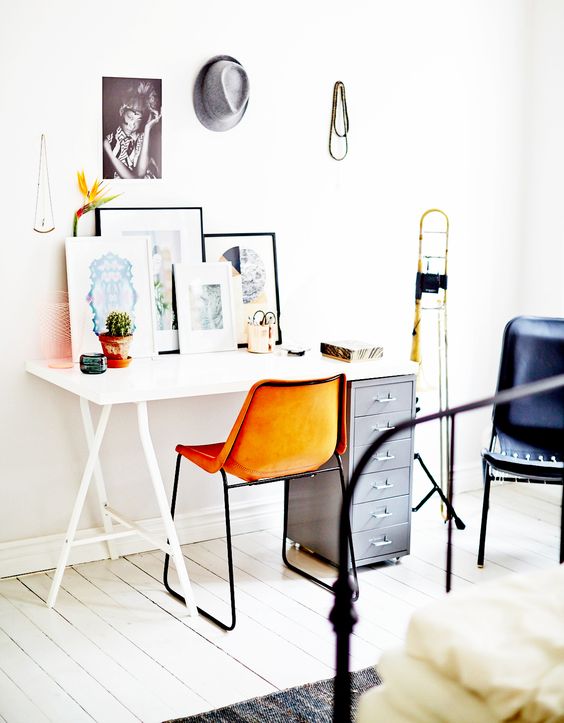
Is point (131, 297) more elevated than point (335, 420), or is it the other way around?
point (131, 297)

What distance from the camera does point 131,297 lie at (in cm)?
331

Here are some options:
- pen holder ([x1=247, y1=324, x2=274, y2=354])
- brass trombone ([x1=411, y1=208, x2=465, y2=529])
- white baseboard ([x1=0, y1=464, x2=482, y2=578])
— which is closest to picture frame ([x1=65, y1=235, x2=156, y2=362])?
pen holder ([x1=247, y1=324, x2=274, y2=354])

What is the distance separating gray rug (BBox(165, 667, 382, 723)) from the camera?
2.38 m

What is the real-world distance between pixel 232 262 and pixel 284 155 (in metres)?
0.49

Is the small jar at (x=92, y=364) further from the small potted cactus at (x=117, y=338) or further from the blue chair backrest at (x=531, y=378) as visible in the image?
the blue chair backrest at (x=531, y=378)

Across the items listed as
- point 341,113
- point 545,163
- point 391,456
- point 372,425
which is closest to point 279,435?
point 372,425

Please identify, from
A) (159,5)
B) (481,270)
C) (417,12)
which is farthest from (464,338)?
(159,5)

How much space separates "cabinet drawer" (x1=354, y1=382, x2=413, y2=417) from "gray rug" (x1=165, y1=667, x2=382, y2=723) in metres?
1.01

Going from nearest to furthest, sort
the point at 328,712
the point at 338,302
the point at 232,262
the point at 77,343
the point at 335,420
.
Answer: the point at 328,712 < the point at 335,420 < the point at 77,343 < the point at 232,262 < the point at 338,302

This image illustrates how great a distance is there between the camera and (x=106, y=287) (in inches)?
129

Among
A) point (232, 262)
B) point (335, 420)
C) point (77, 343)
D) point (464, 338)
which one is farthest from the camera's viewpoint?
point (464, 338)

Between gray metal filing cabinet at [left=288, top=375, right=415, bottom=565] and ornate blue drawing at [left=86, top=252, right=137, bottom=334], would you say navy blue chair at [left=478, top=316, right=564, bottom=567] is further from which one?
ornate blue drawing at [left=86, top=252, right=137, bottom=334]

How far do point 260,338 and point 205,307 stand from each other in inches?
9.4

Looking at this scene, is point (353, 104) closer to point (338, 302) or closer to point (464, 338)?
point (338, 302)
